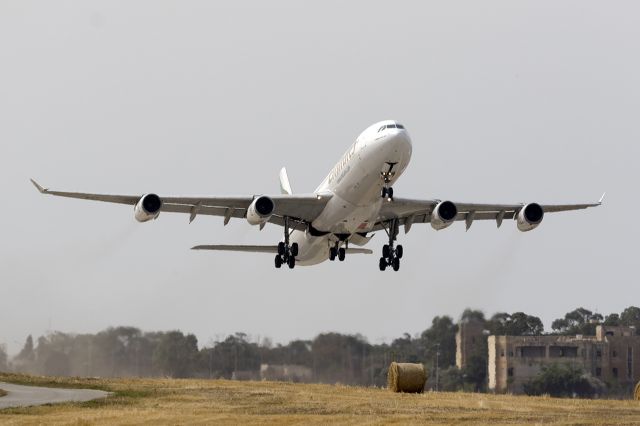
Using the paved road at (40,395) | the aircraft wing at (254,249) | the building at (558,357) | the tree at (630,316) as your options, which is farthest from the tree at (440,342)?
the paved road at (40,395)

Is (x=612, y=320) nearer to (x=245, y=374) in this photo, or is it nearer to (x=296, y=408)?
(x=245, y=374)

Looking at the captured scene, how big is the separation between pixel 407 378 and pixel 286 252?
8121 millimetres

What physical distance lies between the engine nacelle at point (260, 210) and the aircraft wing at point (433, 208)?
17.4 ft

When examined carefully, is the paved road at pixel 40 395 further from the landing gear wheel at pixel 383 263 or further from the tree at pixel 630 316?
the tree at pixel 630 316

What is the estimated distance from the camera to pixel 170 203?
49.8 metres

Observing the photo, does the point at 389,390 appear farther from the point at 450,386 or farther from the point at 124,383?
the point at 450,386

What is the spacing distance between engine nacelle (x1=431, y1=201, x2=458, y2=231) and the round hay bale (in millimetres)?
7792

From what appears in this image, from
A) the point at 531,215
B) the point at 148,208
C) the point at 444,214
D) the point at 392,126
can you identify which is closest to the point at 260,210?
the point at 148,208

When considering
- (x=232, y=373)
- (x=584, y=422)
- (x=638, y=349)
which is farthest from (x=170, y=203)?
(x=638, y=349)

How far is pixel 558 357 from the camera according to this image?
90938 mm

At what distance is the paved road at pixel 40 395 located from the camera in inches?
1754

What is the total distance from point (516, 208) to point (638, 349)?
138 ft

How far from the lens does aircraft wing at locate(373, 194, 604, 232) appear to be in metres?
51.8

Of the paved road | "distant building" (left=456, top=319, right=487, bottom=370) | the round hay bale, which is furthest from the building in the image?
the paved road
